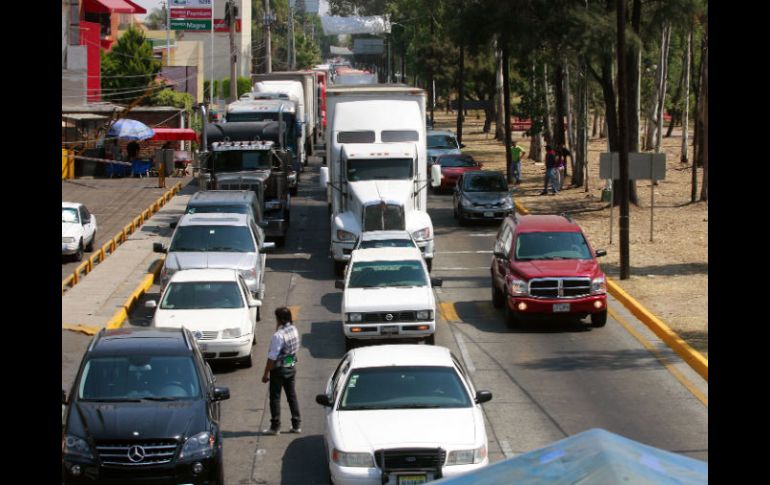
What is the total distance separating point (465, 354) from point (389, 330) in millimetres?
1452

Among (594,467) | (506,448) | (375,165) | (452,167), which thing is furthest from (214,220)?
(452,167)

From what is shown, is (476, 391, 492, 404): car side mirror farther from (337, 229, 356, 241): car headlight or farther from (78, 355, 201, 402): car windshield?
(337, 229, 356, 241): car headlight

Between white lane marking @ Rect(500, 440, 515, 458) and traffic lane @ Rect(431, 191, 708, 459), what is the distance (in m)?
0.02

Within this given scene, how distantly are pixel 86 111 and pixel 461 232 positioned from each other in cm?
2762

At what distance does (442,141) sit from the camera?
182 ft

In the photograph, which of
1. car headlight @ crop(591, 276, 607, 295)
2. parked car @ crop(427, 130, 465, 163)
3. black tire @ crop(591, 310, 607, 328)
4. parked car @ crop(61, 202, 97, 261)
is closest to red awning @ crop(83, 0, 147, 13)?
parked car @ crop(427, 130, 465, 163)

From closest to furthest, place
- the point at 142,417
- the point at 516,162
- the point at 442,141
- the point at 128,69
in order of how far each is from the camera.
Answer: the point at 142,417 < the point at 516,162 < the point at 442,141 < the point at 128,69

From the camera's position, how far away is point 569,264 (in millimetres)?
24344

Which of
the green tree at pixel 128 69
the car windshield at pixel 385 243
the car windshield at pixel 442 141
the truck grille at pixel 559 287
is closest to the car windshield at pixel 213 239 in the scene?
the car windshield at pixel 385 243

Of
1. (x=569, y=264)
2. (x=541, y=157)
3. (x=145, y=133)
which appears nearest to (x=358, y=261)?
(x=569, y=264)

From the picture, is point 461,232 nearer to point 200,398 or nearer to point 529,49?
point 529,49

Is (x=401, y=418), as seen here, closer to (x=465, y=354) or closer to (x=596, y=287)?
(x=465, y=354)

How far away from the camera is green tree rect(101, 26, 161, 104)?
274 feet
